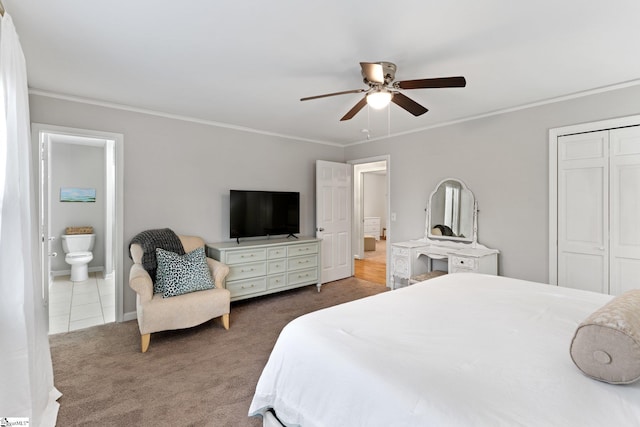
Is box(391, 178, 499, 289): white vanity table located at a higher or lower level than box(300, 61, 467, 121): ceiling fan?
lower

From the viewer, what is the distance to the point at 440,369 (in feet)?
3.78

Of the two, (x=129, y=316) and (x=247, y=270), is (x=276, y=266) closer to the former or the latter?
(x=247, y=270)

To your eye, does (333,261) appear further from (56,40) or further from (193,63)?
(56,40)

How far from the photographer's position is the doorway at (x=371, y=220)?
5.44 meters

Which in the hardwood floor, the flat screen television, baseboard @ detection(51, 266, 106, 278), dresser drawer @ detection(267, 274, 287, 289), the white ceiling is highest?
the white ceiling

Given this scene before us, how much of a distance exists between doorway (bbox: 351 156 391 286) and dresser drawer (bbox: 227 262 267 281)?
76.9 inches

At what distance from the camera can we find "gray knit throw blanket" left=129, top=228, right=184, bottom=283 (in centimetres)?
325

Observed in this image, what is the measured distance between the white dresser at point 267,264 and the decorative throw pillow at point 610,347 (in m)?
3.35

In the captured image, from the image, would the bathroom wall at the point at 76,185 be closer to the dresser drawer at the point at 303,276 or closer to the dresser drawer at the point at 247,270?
the dresser drawer at the point at 247,270

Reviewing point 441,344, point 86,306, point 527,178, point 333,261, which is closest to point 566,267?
point 527,178

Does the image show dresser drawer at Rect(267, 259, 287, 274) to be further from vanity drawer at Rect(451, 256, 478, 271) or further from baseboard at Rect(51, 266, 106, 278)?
baseboard at Rect(51, 266, 106, 278)

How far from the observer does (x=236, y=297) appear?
388 centimetres

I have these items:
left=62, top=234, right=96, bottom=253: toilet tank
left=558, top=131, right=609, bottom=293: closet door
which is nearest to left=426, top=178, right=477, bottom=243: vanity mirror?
left=558, top=131, right=609, bottom=293: closet door

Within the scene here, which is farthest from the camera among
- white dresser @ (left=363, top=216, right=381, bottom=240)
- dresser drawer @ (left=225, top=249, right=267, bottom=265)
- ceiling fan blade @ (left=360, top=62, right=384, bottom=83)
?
white dresser @ (left=363, top=216, right=381, bottom=240)
